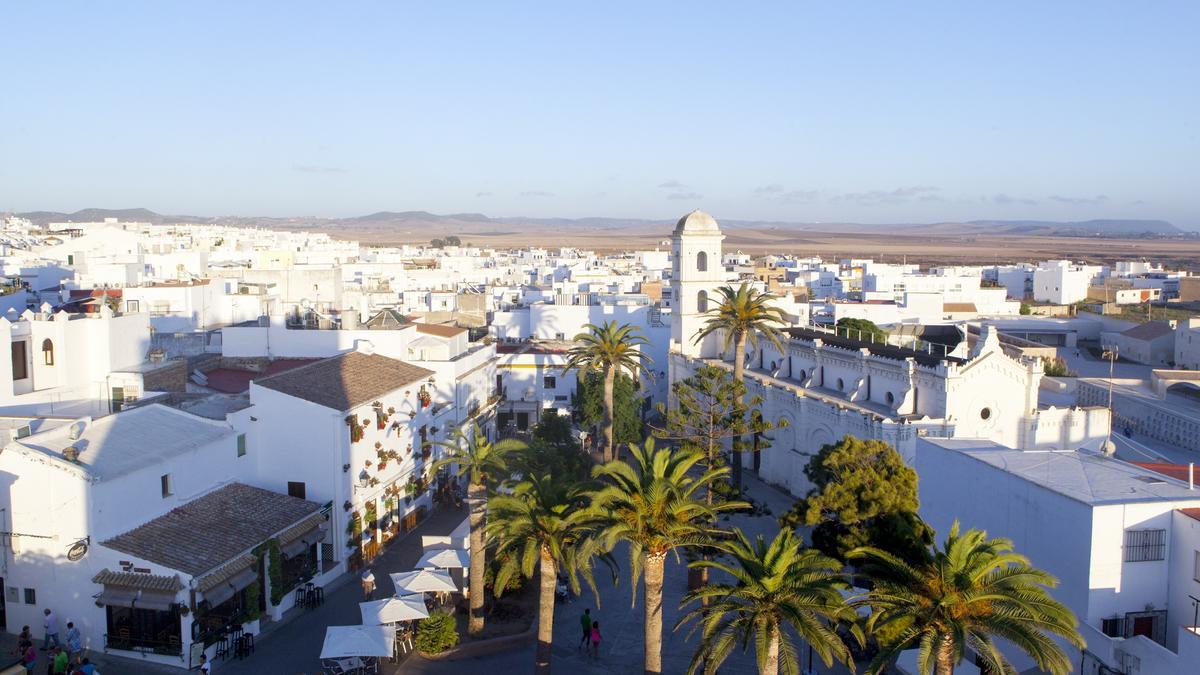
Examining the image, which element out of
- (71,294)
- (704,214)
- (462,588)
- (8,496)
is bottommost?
(462,588)

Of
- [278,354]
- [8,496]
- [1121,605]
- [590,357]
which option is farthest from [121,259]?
[1121,605]

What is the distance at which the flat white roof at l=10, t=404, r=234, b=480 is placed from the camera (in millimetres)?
22594

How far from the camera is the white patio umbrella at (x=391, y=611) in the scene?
2292 centimetres

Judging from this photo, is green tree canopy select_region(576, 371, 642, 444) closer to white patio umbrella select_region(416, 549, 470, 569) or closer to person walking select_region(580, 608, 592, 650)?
white patio umbrella select_region(416, 549, 470, 569)

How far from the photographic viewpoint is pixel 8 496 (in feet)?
73.2

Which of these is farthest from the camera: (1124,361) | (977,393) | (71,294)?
(1124,361)

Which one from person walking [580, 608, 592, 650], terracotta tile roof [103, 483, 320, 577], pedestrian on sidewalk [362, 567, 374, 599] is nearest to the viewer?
terracotta tile roof [103, 483, 320, 577]

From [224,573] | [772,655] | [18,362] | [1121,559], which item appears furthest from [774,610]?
[18,362]

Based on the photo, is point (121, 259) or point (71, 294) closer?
point (71, 294)

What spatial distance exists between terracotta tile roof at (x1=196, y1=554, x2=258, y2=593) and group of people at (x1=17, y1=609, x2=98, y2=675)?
2671mm

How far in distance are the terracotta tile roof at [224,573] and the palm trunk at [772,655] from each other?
1306 centimetres

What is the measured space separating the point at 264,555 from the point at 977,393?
75.6 ft

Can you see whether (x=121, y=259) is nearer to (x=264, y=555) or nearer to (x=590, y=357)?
(x=590, y=357)

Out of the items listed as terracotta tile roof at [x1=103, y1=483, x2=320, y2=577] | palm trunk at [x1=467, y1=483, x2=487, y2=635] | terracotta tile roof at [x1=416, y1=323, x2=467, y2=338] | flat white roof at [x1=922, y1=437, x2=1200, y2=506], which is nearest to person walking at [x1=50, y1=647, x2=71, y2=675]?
terracotta tile roof at [x1=103, y1=483, x2=320, y2=577]
